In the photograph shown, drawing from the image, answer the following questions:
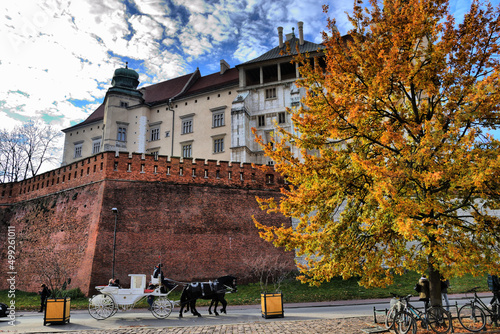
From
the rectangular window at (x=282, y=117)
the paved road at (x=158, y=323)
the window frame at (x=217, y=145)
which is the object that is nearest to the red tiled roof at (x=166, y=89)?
the window frame at (x=217, y=145)

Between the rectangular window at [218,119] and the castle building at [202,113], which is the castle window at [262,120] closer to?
the castle building at [202,113]

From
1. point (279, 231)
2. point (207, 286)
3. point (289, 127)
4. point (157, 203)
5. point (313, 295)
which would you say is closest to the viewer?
point (279, 231)

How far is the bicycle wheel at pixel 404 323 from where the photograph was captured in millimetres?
8391

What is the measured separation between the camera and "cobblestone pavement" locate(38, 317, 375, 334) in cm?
959

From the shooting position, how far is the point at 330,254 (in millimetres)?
9414

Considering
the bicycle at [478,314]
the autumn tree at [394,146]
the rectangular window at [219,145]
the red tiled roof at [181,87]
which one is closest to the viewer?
the autumn tree at [394,146]

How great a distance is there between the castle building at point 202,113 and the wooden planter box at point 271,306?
24128 mm

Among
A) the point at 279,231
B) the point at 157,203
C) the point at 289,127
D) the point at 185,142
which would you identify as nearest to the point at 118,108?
the point at 185,142

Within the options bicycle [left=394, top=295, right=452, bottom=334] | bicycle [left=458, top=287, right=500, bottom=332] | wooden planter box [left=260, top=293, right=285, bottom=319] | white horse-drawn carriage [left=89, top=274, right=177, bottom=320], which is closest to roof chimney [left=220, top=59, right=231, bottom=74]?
white horse-drawn carriage [left=89, top=274, right=177, bottom=320]

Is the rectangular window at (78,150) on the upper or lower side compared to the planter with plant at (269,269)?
upper

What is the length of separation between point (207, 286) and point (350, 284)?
11746 mm

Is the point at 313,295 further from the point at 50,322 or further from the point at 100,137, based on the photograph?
the point at 100,137

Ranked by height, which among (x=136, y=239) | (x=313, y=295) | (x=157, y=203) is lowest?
(x=313, y=295)

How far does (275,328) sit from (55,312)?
7.38m
